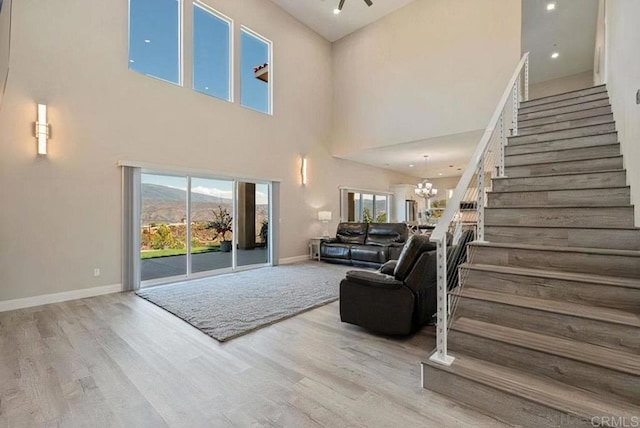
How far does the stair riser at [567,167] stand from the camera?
3.19 metres

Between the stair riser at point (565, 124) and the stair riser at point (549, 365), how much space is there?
363 centimetres

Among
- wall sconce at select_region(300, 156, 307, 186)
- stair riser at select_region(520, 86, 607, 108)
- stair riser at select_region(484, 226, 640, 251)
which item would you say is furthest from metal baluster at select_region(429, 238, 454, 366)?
wall sconce at select_region(300, 156, 307, 186)

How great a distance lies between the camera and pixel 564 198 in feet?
9.99

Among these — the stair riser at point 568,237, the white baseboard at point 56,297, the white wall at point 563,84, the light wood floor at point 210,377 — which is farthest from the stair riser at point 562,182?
the white wall at point 563,84

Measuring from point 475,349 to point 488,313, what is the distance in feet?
1.11

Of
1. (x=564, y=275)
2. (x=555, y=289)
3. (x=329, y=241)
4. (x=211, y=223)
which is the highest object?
(x=211, y=223)

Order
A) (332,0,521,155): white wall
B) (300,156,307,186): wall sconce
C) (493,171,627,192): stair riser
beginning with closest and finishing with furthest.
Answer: (493,171,627,192): stair riser < (332,0,521,155): white wall < (300,156,307,186): wall sconce

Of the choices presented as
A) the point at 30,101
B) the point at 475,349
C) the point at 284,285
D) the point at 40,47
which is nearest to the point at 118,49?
the point at 40,47

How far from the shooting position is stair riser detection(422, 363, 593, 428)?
1541 mm

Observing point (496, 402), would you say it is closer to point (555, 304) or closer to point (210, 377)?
point (555, 304)

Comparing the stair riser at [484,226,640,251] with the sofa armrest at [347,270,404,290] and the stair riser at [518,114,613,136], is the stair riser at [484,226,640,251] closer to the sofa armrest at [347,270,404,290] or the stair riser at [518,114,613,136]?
the sofa armrest at [347,270,404,290]

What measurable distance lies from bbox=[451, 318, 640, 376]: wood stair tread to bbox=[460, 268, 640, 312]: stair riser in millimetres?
363

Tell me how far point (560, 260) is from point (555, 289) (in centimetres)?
36

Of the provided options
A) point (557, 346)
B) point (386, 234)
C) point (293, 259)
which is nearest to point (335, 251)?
point (293, 259)
